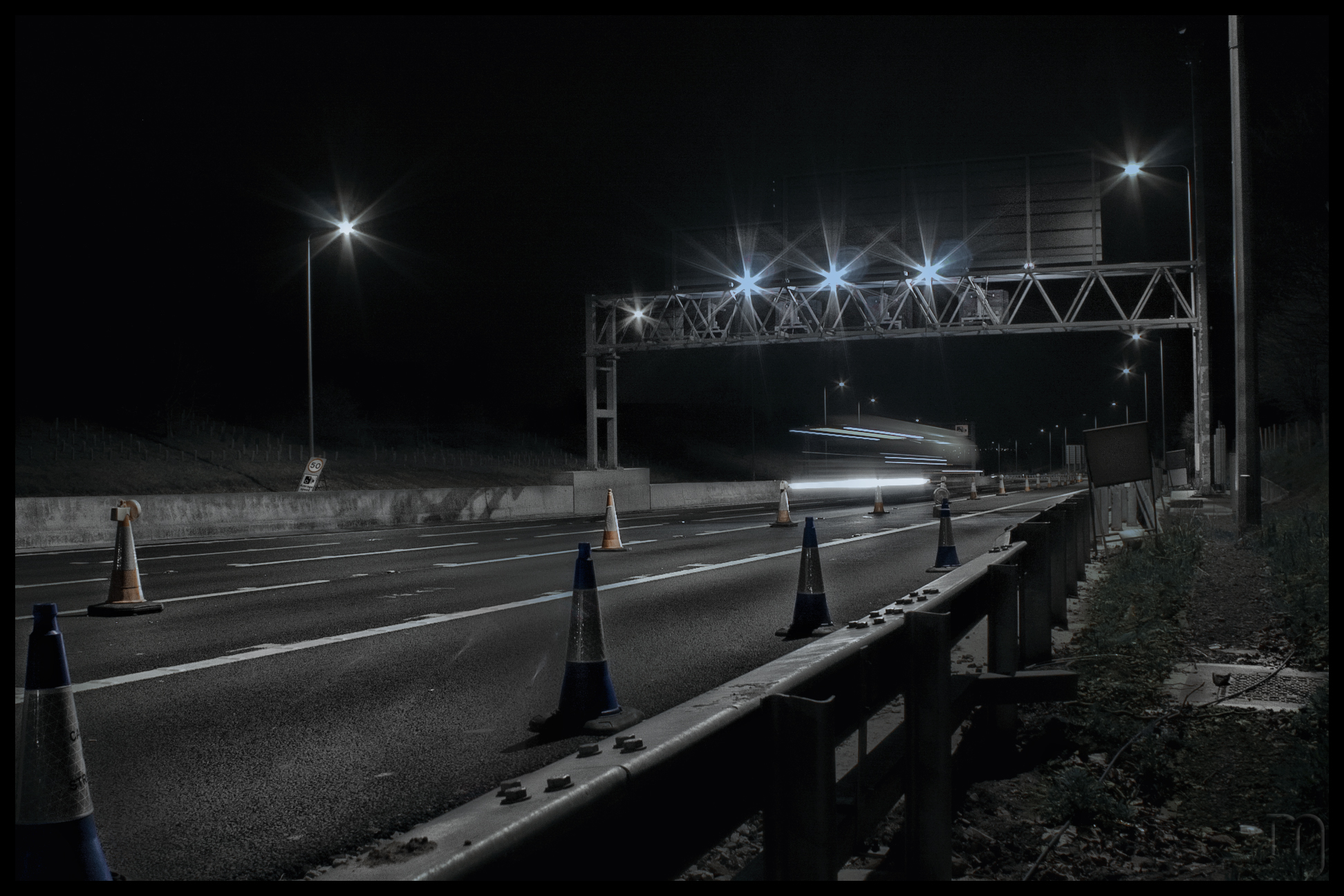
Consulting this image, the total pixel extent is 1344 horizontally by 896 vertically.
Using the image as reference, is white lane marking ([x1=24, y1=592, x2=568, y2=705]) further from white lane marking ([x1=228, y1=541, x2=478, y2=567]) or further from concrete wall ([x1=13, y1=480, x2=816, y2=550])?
concrete wall ([x1=13, y1=480, x2=816, y2=550])

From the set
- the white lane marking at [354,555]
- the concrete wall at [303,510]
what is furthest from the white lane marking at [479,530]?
the white lane marking at [354,555]

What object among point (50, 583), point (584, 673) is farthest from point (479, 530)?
point (584, 673)

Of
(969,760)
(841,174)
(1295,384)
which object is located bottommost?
(969,760)

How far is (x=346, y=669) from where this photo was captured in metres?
6.99

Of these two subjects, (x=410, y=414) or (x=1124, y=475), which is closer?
(x=1124, y=475)

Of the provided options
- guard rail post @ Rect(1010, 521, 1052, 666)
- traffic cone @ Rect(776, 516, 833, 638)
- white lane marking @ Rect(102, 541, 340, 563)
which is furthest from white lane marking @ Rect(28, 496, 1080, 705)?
white lane marking @ Rect(102, 541, 340, 563)

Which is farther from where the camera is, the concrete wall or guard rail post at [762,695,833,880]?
the concrete wall

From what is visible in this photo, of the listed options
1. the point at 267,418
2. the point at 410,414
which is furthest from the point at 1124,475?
the point at 410,414

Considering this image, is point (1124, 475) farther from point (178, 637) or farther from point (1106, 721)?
point (178, 637)

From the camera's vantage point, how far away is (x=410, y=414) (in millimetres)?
83062

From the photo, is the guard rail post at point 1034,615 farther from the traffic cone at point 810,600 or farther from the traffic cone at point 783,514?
the traffic cone at point 783,514

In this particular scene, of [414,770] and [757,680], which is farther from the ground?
[757,680]

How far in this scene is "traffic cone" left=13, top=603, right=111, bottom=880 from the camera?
2.79 metres

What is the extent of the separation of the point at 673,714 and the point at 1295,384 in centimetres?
4407
